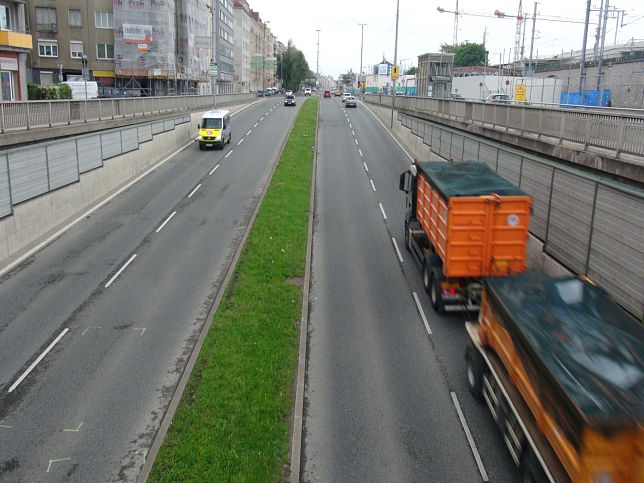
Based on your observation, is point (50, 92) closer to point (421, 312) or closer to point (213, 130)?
point (213, 130)

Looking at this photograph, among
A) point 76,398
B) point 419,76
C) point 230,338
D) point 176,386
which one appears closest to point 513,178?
point 230,338

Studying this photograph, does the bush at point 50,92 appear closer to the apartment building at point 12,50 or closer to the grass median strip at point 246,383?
the apartment building at point 12,50

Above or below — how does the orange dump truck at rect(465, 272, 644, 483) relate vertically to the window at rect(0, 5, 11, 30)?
below

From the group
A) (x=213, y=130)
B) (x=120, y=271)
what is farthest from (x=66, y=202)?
(x=213, y=130)

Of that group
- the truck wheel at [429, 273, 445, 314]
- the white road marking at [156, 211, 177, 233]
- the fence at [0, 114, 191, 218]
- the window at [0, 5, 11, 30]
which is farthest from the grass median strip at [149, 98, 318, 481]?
the window at [0, 5, 11, 30]

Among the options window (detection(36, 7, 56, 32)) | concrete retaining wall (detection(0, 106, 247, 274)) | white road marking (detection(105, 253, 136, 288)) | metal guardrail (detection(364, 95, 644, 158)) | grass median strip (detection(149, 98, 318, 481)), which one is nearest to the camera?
grass median strip (detection(149, 98, 318, 481))

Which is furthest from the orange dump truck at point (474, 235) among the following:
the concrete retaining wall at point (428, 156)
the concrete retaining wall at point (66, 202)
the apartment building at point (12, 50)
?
the apartment building at point (12, 50)

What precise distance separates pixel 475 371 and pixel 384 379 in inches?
75.3

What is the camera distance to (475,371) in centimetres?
1074

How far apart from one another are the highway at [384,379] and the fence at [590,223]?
3.38 meters

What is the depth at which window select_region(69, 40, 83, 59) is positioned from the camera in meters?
65.2

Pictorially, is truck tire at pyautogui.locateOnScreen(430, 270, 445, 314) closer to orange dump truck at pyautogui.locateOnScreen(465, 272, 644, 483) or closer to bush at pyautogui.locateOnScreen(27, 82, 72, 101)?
orange dump truck at pyautogui.locateOnScreen(465, 272, 644, 483)

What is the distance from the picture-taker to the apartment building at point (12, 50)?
4078 cm

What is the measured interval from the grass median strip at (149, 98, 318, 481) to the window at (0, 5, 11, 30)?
110 ft
